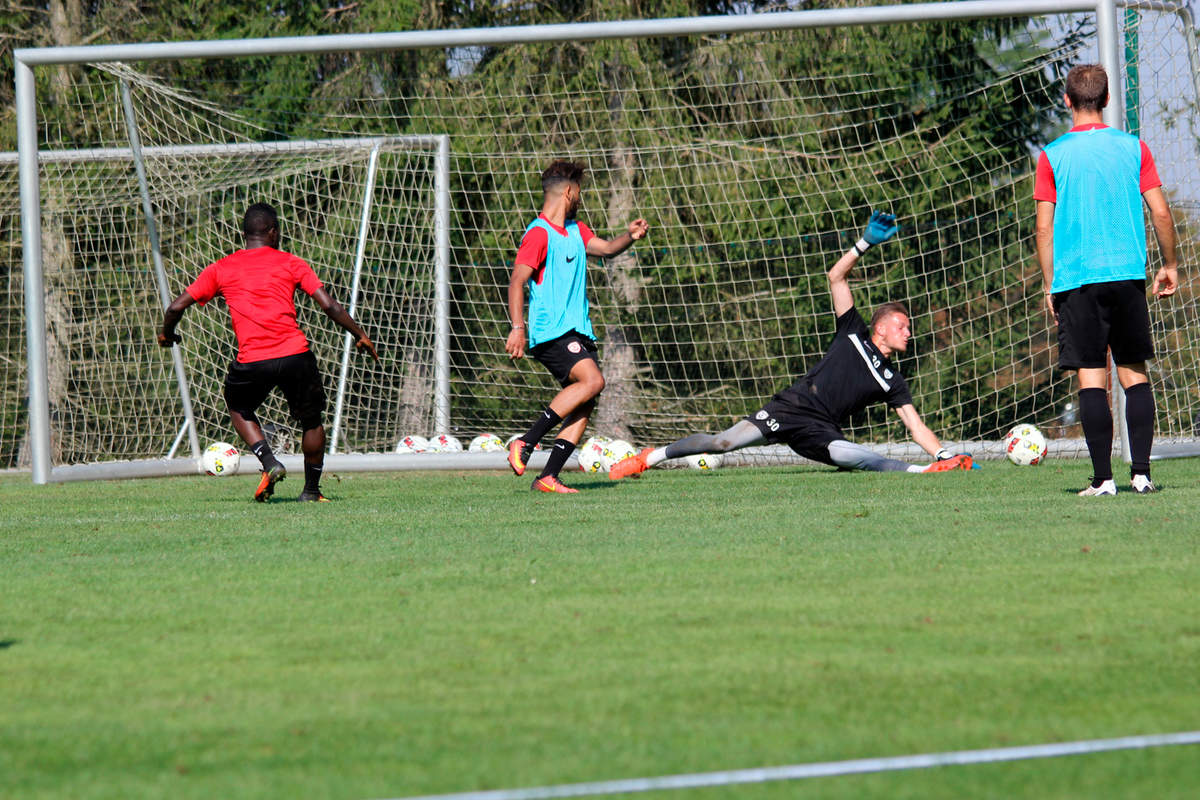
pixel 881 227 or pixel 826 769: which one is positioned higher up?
pixel 881 227

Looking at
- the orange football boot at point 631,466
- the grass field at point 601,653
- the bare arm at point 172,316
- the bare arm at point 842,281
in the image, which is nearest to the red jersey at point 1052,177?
the grass field at point 601,653

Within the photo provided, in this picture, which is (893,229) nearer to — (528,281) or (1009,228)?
(528,281)

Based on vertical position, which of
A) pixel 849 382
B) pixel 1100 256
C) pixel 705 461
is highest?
pixel 1100 256

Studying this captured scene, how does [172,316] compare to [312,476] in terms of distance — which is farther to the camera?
[312,476]

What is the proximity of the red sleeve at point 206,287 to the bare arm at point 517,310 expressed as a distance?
166 cm

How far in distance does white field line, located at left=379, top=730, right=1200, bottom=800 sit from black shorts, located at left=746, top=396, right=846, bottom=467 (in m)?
7.00

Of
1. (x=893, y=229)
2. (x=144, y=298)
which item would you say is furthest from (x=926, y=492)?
(x=144, y=298)

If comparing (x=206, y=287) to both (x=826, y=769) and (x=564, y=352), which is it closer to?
(x=564, y=352)

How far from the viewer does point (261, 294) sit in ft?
25.8

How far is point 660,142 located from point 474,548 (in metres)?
8.27

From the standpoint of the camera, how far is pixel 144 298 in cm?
1347

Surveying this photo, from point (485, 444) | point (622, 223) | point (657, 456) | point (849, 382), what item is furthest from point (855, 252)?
point (622, 223)

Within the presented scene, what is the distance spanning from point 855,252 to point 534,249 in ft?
6.81

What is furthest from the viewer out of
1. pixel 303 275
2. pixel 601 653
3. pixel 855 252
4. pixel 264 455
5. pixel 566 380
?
pixel 855 252
